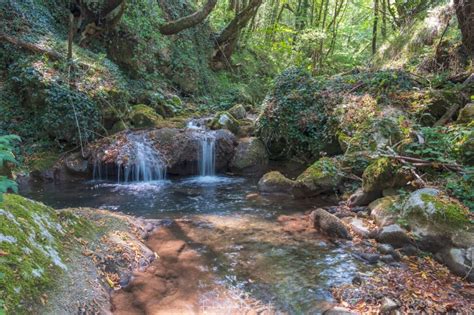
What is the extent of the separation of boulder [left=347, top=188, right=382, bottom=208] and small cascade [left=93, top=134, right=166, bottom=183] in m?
5.07

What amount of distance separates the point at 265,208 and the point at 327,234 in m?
1.67

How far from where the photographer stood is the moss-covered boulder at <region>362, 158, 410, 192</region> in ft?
20.4

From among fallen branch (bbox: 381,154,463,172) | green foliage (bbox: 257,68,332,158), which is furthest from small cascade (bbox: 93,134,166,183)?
fallen branch (bbox: 381,154,463,172)

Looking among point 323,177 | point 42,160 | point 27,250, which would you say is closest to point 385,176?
point 323,177

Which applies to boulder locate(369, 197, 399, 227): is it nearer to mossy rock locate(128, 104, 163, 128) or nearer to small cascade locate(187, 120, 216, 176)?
small cascade locate(187, 120, 216, 176)

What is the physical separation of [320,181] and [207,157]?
3.79 m

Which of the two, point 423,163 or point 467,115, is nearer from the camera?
point 423,163

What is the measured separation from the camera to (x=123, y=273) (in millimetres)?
4016

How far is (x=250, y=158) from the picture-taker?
10281 mm

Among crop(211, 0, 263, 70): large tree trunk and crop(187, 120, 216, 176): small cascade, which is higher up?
crop(211, 0, 263, 70): large tree trunk

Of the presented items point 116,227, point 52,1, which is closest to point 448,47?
point 116,227

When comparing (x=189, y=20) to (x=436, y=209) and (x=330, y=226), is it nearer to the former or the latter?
(x=330, y=226)

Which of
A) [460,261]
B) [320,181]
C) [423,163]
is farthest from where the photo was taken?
[320,181]

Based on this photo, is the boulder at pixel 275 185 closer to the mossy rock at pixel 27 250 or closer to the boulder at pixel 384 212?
the boulder at pixel 384 212
